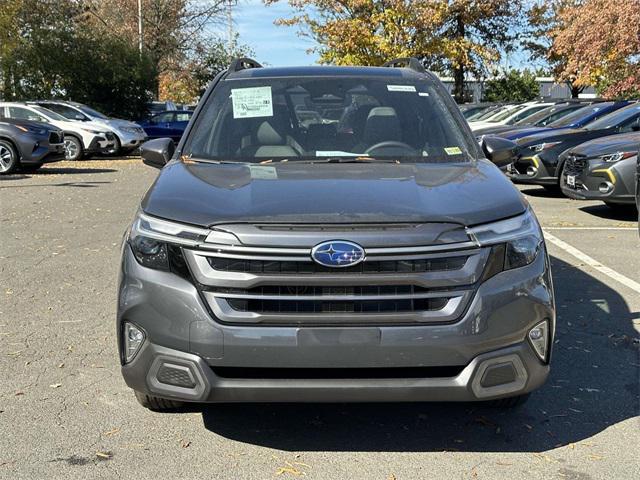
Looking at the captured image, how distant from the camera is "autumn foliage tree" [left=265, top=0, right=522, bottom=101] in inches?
1262

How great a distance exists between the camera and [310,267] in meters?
3.07

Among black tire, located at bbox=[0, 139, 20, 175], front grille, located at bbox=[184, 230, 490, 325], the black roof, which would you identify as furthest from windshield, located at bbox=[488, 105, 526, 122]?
front grille, located at bbox=[184, 230, 490, 325]

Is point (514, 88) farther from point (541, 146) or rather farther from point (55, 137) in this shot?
point (541, 146)

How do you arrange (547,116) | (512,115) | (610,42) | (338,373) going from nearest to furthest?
(338,373), (547,116), (512,115), (610,42)

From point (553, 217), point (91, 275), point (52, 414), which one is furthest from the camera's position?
point (553, 217)

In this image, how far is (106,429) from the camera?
12.1ft

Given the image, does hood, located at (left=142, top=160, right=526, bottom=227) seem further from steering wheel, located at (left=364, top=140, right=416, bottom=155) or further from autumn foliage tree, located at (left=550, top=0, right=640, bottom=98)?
autumn foliage tree, located at (left=550, top=0, right=640, bottom=98)

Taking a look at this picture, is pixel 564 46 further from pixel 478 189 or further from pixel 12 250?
pixel 478 189

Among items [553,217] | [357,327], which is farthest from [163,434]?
[553,217]

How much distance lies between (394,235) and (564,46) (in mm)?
25988

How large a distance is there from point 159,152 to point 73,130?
17.4 metres

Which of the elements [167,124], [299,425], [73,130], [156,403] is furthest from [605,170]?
[167,124]

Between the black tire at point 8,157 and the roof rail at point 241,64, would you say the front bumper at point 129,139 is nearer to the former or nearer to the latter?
the black tire at point 8,157

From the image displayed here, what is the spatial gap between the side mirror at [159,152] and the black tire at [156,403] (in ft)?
5.24
